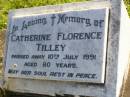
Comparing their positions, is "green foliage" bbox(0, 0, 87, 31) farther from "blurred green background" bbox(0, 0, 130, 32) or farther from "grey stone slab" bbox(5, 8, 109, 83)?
"grey stone slab" bbox(5, 8, 109, 83)

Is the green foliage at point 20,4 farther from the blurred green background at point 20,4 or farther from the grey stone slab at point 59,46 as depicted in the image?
the grey stone slab at point 59,46

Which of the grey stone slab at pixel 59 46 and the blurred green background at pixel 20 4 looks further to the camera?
the blurred green background at pixel 20 4

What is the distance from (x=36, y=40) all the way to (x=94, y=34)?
113 cm

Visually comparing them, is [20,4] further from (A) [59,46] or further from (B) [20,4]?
(A) [59,46]

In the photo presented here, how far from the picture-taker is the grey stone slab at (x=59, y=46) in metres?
5.30

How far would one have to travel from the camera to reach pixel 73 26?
5594 millimetres

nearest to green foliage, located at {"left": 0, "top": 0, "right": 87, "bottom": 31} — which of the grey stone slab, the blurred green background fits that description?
the blurred green background

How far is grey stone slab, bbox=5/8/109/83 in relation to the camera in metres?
5.30

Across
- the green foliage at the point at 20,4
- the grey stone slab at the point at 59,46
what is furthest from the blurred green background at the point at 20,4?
the grey stone slab at the point at 59,46

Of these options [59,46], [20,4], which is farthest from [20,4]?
[59,46]

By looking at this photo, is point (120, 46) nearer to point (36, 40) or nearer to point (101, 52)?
point (101, 52)

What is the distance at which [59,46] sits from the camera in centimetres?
565

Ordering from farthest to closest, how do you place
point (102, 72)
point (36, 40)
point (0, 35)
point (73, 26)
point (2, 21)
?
point (2, 21) < point (0, 35) < point (36, 40) < point (73, 26) < point (102, 72)

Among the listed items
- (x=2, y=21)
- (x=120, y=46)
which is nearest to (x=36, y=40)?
(x=120, y=46)
